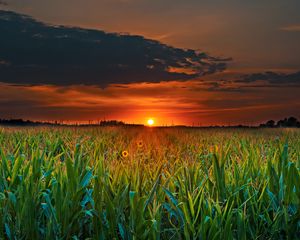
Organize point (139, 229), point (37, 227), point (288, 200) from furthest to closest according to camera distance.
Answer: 1. point (288, 200)
2. point (37, 227)
3. point (139, 229)

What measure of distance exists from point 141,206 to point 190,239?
0.52 meters

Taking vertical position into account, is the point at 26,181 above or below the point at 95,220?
above

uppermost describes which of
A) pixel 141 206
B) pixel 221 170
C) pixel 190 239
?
pixel 221 170

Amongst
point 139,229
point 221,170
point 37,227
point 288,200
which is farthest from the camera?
point 221,170

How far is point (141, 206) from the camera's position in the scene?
155 inches

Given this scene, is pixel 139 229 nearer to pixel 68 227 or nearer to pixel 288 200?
pixel 68 227

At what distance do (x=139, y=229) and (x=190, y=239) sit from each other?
471 mm

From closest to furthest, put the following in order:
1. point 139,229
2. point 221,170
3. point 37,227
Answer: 1. point 139,229
2. point 37,227
3. point 221,170

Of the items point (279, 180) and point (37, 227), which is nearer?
point (37, 227)

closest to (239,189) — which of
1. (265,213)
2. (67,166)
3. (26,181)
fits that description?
(265,213)

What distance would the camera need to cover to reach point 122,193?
4113mm

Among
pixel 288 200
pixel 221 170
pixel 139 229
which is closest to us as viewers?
pixel 139 229

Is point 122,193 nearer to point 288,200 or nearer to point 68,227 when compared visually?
point 68,227

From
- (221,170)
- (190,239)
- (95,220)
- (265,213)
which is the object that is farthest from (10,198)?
(265,213)
